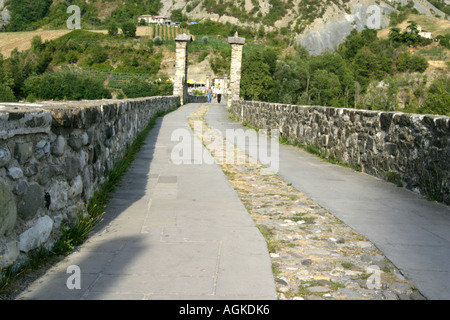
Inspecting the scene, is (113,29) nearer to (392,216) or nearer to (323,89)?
(323,89)

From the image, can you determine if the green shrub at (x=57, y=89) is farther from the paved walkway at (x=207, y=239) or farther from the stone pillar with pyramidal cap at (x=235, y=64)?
the paved walkway at (x=207, y=239)

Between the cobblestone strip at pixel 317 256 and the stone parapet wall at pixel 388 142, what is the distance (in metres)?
1.52

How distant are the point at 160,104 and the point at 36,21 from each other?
15417cm

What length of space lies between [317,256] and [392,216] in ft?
5.02

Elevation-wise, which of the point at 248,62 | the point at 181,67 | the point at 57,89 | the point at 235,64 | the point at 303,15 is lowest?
the point at 57,89

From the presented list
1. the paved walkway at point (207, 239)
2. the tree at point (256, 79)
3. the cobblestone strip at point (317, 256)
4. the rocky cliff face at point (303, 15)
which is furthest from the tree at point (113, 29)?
the cobblestone strip at point (317, 256)

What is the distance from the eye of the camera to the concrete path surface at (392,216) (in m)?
3.14

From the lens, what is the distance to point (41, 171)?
313 cm

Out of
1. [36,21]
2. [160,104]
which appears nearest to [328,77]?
[160,104]
